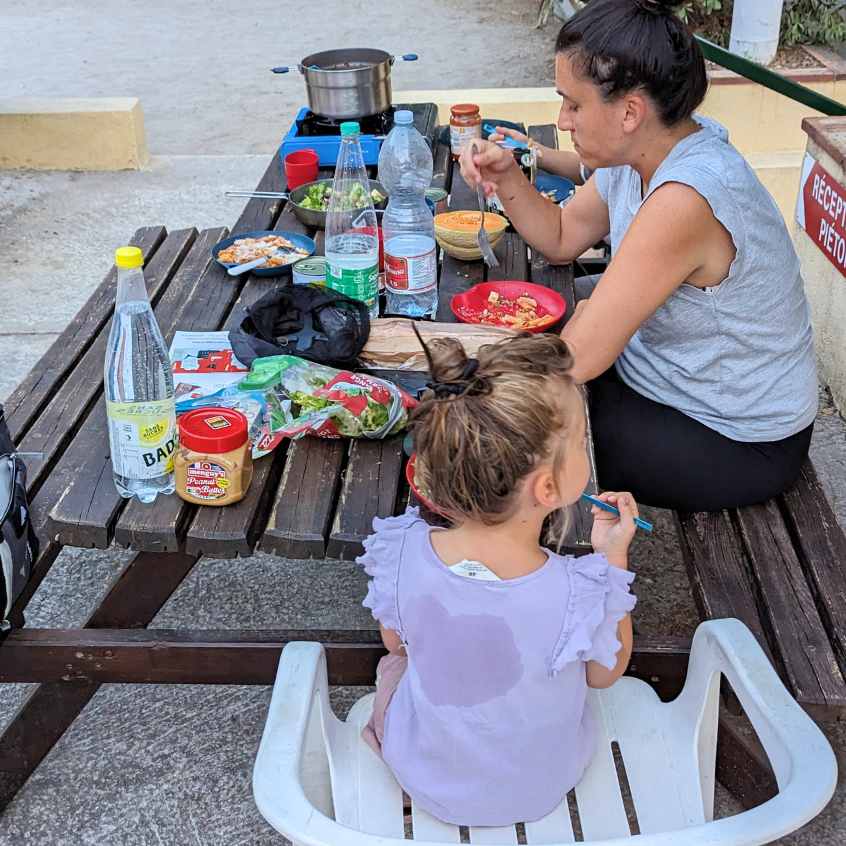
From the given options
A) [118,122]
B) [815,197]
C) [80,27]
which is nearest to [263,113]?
[118,122]

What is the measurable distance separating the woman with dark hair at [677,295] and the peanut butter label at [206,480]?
0.74 m

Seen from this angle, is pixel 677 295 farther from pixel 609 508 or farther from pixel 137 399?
pixel 137 399

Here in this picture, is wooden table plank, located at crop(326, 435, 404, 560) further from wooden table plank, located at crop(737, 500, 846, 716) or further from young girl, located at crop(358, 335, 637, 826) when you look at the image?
wooden table plank, located at crop(737, 500, 846, 716)

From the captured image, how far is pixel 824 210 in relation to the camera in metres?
3.82

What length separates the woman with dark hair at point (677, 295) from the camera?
207cm

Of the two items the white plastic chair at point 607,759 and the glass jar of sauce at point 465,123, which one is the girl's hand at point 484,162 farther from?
the white plastic chair at point 607,759

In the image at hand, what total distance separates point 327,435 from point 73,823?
42.3 inches

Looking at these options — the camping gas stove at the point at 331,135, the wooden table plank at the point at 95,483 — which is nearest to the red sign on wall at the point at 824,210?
the camping gas stove at the point at 331,135

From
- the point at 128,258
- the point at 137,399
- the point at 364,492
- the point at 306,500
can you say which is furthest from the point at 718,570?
the point at 128,258

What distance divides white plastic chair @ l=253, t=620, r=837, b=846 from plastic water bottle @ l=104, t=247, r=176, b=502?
1.43 feet

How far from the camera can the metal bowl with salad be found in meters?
3.05

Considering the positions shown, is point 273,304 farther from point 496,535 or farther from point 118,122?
point 118,122

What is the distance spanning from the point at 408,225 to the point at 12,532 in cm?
131

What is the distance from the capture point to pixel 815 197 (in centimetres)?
387
